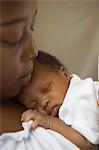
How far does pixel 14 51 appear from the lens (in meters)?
0.50

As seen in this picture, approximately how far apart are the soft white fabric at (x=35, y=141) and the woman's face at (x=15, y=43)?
A: 0.25 ft

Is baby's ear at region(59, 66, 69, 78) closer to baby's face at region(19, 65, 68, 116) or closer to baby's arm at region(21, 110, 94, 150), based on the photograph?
baby's face at region(19, 65, 68, 116)

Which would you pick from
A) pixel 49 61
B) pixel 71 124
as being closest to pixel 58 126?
pixel 71 124

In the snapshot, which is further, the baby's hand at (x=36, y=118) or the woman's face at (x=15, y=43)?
the baby's hand at (x=36, y=118)

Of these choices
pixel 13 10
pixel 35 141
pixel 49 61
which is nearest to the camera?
pixel 13 10

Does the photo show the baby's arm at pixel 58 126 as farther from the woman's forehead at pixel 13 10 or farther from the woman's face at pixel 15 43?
the woman's forehead at pixel 13 10

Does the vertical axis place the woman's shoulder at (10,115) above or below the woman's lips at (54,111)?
above

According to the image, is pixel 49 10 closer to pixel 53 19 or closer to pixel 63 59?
pixel 53 19

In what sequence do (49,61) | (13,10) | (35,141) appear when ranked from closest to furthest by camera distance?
(13,10) → (35,141) → (49,61)

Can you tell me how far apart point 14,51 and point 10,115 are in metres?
0.14

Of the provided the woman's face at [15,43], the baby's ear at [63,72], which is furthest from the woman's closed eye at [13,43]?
the baby's ear at [63,72]

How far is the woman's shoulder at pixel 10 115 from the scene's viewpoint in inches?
22.0

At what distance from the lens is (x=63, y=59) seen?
2.50 ft

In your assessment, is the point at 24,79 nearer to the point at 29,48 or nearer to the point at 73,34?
the point at 29,48
